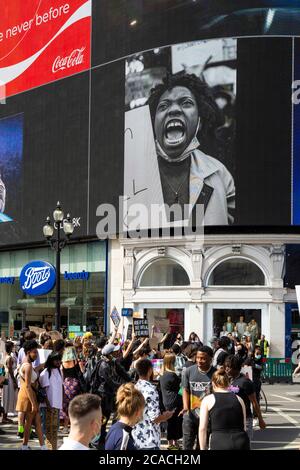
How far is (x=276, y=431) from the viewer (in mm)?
17062

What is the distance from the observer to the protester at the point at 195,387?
37.1ft

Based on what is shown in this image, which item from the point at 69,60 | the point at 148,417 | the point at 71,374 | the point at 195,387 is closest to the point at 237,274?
the point at 69,60

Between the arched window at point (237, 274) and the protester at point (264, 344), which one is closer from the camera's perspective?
the protester at point (264, 344)

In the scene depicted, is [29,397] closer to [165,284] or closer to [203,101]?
[165,284]

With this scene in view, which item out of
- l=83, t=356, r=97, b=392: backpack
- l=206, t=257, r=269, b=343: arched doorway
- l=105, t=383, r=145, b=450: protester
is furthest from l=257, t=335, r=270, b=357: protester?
l=105, t=383, r=145, b=450: protester

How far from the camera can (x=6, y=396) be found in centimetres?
1825

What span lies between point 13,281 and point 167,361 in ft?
139

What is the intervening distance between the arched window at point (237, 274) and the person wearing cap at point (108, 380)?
28586 millimetres

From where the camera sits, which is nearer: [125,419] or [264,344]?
[125,419]

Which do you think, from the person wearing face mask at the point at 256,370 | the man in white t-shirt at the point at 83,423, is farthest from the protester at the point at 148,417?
the person wearing face mask at the point at 256,370

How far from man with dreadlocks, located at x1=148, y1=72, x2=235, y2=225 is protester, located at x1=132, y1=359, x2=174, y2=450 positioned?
31.5 metres

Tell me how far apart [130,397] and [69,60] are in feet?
144

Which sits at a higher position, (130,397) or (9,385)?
(130,397)

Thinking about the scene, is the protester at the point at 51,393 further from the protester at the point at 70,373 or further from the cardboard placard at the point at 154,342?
the cardboard placard at the point at 154,342
